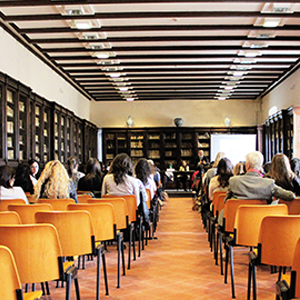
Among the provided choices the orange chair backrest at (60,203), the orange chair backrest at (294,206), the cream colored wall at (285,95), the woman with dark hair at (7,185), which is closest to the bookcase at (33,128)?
the woman with dark hair at (7,185)

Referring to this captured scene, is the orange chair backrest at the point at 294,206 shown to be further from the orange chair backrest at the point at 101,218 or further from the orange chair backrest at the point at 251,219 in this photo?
the orange chair backrest at the point at 101,218

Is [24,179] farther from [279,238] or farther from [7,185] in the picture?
[279,238]

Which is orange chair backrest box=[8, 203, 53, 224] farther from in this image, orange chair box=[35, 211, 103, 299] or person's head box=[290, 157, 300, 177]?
person's head box=[290, 157, 300, 177]

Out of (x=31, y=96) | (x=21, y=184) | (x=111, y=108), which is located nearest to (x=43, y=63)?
(x=31, y=96)

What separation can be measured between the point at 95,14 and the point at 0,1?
169 centimetres

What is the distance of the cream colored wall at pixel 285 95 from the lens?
38.8 ft

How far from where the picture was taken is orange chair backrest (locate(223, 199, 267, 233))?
150 inches

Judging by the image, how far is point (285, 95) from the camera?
13.0 metres

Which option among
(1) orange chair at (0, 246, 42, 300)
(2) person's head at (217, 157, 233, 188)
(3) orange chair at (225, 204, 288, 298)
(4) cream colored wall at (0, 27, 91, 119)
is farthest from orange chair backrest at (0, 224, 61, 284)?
(4) cream colored wall at (0, 27, 91, 119)

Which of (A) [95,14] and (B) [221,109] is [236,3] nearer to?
(A) [95,14]

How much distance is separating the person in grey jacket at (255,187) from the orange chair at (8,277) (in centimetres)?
267

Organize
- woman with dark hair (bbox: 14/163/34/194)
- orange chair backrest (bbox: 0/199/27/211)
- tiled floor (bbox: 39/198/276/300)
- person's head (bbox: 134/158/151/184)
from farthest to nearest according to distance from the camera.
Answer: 1. person's head (bbox: 134/158/151/184)
2. woman with dark hair (bbox: 14/163/34/194)
3. orange chair backrest (bbox: 0/199/27/211)
4. tiled floor (bbox: 39/198/276/300)

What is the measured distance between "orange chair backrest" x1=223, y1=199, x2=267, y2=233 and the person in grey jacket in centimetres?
9

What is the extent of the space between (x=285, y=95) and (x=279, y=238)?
11184 millimetres
